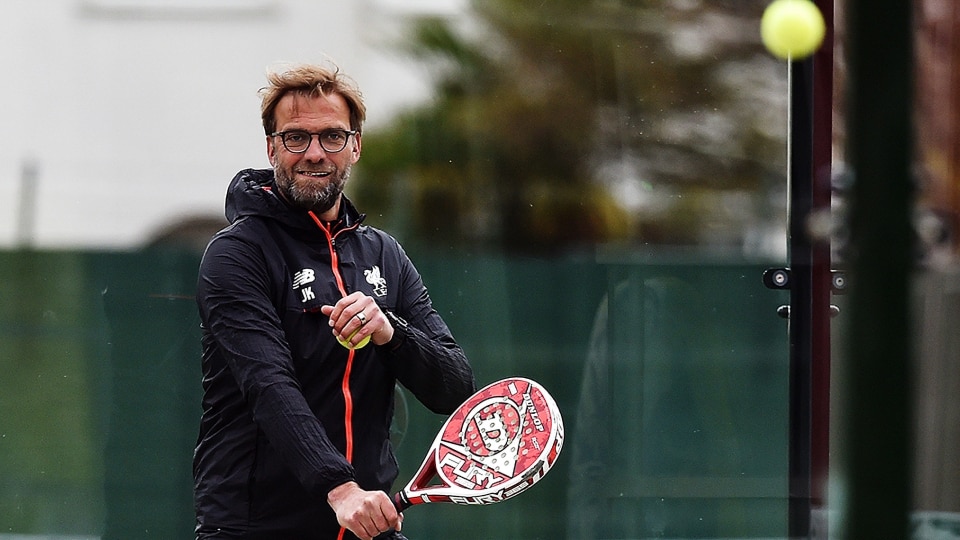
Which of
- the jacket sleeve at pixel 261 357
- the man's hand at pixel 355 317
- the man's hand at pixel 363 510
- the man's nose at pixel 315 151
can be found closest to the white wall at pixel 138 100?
the man's nose at pixel 315 151

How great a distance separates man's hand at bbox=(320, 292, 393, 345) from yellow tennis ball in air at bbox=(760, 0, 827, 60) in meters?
1.66

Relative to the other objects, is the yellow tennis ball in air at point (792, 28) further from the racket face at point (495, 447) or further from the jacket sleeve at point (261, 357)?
the jacket sleeve at point (261, 357)

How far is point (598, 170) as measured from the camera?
450 cm

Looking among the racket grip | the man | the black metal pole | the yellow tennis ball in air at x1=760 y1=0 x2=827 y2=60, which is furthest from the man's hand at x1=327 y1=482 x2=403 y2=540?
the yellow tennis ball in air at x1=760 y1=0 x2=827 y2=60

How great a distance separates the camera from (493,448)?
2.95 m

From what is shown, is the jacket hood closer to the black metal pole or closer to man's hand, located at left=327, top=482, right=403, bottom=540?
man's hand, located at left=327, top=482, right=403, bottom=540

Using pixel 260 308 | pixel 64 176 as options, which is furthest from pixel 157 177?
pixel 260 308

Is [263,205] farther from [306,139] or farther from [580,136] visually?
[580,136]

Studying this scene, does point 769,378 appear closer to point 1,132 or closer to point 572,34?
point 572,34

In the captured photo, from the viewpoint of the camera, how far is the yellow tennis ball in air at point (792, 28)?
12.6 feet

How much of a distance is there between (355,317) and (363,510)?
14.6 inches

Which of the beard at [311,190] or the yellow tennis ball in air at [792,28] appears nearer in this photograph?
the beard at [311,190]

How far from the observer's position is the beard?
3.00m

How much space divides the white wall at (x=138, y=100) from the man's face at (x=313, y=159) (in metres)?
1.40
